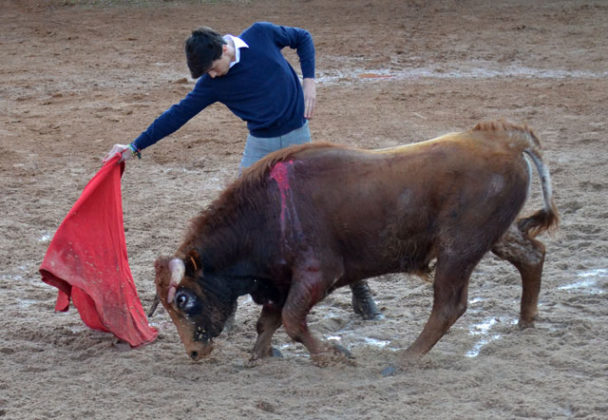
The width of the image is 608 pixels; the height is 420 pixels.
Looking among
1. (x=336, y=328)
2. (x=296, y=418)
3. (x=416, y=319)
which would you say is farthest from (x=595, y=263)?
(x=296, y=418)

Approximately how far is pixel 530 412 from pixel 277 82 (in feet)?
8.27

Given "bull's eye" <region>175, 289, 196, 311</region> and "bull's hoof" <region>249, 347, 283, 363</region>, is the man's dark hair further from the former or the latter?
"bull's hoof" <region>249, 347, 283, 363</region>

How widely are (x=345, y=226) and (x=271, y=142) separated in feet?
3.35

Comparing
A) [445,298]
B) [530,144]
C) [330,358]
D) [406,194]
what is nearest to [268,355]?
[330,358]

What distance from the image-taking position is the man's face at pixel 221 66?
5292 millimetres

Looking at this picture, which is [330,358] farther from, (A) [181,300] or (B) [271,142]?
(B) [271,142]

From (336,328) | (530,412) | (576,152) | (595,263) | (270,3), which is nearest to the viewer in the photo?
(530,412)

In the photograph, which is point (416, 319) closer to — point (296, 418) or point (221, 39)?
point (296, 418)

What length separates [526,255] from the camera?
5.40m

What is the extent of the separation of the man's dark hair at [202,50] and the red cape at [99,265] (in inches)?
33.1


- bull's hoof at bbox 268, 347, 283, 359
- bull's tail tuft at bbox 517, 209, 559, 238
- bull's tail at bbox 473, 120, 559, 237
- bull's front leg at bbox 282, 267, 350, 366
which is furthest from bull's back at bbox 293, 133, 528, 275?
bull's hoof at bbox 268, 347, 283, 359

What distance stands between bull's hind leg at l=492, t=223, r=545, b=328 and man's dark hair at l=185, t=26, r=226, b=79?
2032 millimetres

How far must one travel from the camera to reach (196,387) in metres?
4.84

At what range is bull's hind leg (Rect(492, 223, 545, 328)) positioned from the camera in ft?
17.7
